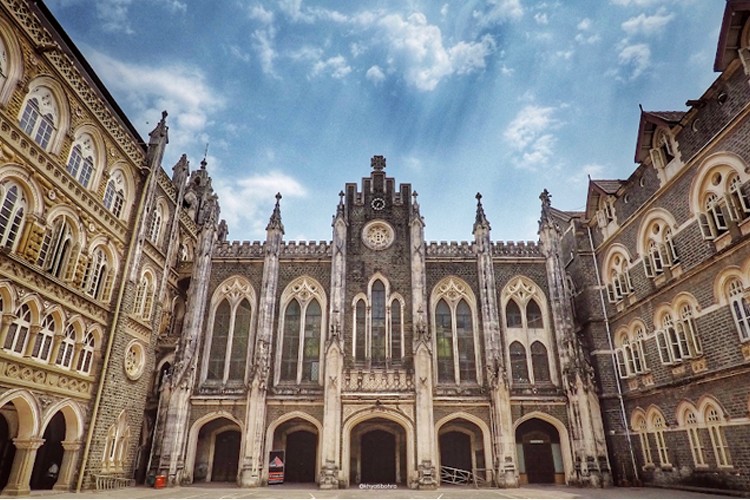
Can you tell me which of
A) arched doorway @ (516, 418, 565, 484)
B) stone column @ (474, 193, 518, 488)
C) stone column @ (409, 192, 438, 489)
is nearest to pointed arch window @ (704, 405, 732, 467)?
stone column @ (474, 193, 518, 488)

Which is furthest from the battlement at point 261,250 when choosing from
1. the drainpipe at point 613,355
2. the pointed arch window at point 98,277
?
the drainpipe at point 613,355

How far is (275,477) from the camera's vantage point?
23.6m

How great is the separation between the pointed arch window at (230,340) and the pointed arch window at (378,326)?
21.6ft

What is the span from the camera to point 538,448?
25.5 meters

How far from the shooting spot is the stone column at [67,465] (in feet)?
60.0

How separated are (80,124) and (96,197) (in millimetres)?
3110

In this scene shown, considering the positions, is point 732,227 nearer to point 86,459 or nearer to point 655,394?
point 655,394

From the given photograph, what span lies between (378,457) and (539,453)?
8.89 metres

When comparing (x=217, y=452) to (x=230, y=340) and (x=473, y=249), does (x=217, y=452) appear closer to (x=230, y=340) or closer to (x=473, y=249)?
(x=230, y=340)

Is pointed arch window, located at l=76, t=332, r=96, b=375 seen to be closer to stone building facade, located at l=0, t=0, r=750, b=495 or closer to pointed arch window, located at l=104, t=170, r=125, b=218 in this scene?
stone building facade, located at l=0, t=0, r=750, b=495

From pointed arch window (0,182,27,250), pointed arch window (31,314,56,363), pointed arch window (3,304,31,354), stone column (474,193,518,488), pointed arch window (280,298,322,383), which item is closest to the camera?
pointed arch window (0,182,27,250)

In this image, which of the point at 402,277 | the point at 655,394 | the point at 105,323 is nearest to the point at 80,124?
the point at 105,323

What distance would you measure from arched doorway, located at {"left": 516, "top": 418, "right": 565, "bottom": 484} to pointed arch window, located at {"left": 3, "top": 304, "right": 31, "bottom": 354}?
23.5 meters

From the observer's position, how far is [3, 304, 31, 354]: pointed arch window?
15.9 m
